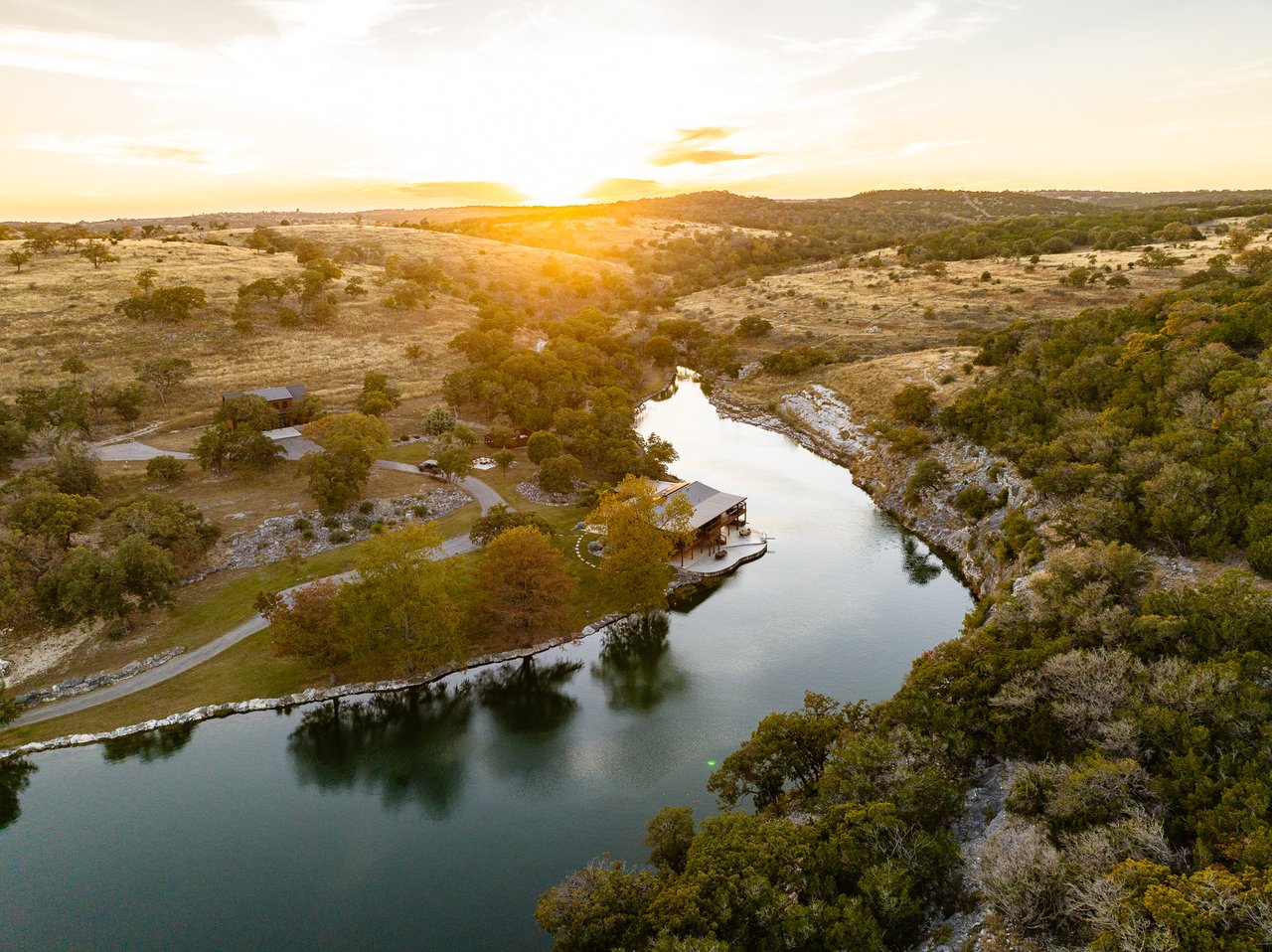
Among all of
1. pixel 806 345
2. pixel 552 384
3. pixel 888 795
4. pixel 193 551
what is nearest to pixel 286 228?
pixel 552 384

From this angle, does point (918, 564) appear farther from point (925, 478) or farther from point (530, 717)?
point (530, 717)

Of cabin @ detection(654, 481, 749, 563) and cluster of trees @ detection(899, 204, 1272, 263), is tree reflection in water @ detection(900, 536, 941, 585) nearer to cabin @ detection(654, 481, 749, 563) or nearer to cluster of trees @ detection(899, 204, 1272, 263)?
cabin @ detection(654, 481, 749, 563)

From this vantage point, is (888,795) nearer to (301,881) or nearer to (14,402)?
(301,881)

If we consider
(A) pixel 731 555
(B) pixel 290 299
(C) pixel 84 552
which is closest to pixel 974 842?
(A) pixel 731 555

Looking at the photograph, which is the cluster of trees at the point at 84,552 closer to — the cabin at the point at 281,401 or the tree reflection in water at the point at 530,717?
the cabin at the point at 281,401

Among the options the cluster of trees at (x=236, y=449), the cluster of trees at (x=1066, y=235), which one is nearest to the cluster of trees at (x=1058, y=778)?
the cluster of trees at (x=236, y=449)

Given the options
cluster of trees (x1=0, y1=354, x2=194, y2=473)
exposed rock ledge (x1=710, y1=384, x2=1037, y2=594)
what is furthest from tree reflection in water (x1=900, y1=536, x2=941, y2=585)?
cluster of trees (x1=0, y1=354, x2=194, y2=473)

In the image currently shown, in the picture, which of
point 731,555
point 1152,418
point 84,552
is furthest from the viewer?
point 731,555
